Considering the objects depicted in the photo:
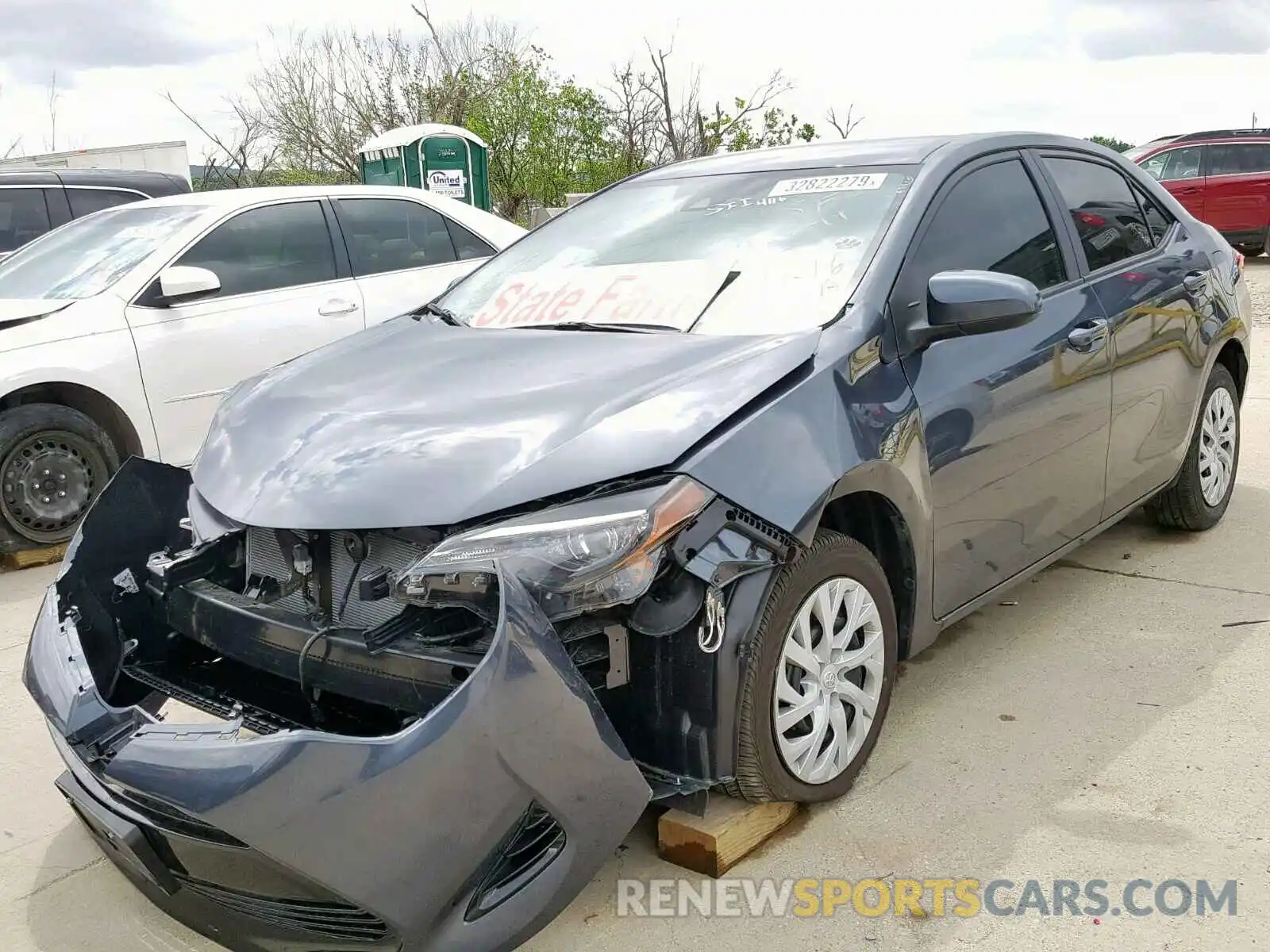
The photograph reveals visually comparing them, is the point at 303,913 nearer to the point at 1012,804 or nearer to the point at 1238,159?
the point at 1012,804

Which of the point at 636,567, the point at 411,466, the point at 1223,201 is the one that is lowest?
the point at 1223,201

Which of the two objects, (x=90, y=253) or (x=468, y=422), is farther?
(x=90, y=253)

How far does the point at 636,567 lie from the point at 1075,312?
2110 mm

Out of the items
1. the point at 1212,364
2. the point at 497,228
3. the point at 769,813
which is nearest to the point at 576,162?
the point at 497,228

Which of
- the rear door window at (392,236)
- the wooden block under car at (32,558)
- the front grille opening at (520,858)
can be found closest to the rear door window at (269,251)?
the rear door window at (392,236)

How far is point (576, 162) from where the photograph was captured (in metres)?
22.2

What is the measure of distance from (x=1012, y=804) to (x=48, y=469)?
14.7 feet

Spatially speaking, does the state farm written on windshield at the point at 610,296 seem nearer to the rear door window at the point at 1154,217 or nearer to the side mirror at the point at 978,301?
the side mirror at the point at 978,301

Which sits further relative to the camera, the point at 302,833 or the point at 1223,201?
the point at 1223,201

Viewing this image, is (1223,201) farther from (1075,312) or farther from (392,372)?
(392,372)

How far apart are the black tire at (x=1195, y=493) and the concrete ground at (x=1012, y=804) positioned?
0.57m

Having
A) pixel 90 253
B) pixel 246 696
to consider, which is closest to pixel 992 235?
pixel 246 696

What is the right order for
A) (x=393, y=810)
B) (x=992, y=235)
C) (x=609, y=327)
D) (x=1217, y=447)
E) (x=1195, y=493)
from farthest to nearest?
(x=1217, y=447) → (x=1195, y=493) → (x=992, y=235) → (x=609, y=327) → (x=393, y=810)

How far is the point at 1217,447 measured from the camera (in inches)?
190
